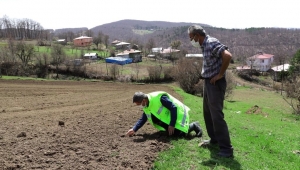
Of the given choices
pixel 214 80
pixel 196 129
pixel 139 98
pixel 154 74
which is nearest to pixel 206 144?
pixel 196 129

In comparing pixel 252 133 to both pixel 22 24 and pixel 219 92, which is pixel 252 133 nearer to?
pixel 219 92

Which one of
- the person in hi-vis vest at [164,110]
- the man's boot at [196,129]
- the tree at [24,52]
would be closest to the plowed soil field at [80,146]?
the person in hi-vis vest at [164,110]

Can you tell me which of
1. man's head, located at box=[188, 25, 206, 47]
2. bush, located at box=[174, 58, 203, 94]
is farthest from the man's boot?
bush, located at box=[174, 58, 203, 94]

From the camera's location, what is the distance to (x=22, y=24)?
6225 inches

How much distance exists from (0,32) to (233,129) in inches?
6254

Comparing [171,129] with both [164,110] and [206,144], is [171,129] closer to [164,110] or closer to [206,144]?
[164,110]

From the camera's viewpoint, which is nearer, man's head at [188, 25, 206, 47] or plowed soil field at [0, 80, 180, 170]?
plowed soil field at [0, 80, 180, 170]

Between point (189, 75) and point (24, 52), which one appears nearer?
point (189, 75)

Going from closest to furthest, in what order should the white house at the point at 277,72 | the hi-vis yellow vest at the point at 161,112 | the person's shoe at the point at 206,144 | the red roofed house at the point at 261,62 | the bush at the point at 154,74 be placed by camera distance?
1. the person's shoe at the point at 206,144
2. the hi-vis yellow vest at the point at 161,112
3. the bush at the point at 154,74
4. the white house at the point at 277,72
5. the red roofed house at the point at 261,62

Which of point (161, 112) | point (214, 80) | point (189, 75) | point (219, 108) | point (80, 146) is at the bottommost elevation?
point (189, 75)

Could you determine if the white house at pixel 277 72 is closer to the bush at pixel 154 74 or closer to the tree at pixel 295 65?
the tree at pixel 295 65

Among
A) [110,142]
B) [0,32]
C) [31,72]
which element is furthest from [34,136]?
[0,32]

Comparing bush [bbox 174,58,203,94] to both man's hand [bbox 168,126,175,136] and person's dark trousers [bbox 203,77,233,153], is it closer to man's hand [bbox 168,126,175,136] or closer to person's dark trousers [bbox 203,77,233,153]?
man's hand [bbox 168,126,175,136]

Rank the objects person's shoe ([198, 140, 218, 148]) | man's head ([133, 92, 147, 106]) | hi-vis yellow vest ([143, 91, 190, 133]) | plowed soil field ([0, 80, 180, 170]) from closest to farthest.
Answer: plowed soil field ([0, 80, 180, 170]) < person's shoe ([198, 140, 218, 148]) < man's head ([133, 92, 147, 106]) < hi-vis yellow vest ([143, 91, 190, 133])
